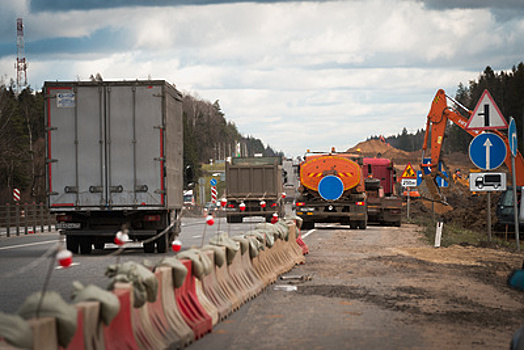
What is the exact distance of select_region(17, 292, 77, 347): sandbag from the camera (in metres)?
5.45

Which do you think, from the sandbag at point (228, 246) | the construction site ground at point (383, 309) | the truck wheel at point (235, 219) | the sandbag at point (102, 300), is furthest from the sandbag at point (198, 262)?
the truck wheel at point (235, 219)

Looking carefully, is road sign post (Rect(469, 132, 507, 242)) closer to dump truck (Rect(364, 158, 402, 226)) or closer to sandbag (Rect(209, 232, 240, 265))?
sandbag (Rect(209, 232, 240, 265))

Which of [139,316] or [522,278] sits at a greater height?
[522,278]

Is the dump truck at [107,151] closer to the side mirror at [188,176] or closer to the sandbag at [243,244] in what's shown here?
the side mirror at [188,176]

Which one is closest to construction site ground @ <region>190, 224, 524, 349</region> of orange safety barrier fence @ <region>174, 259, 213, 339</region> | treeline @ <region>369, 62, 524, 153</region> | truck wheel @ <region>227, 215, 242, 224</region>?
orange safety barrier fence @ <region>174, 259, 213, 339</region>

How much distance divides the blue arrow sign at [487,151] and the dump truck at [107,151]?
6.56 meters

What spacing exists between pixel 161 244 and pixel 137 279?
13.6 meters

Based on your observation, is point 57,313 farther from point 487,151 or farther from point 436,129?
point 436,129

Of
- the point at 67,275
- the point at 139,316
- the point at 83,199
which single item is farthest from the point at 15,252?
the point at 139,316

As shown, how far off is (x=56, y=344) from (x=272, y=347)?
125 inches

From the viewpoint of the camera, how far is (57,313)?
5.47m

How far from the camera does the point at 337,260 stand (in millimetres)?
18250

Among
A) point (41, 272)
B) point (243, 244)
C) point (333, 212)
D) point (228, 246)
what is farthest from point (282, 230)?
point (333, 212)

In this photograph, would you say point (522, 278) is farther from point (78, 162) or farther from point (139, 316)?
point (78, 162)
